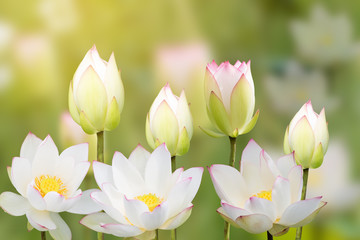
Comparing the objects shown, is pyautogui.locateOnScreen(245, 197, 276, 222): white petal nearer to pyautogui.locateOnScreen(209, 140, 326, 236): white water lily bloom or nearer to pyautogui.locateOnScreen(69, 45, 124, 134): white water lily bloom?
pyautogui.locateOnScreen(209, 140, 326, 236): white water lily bloom

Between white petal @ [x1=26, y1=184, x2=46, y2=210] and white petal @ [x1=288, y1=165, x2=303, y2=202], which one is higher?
white petal @ [x1=288, y1=165, x2=303, y2=202]

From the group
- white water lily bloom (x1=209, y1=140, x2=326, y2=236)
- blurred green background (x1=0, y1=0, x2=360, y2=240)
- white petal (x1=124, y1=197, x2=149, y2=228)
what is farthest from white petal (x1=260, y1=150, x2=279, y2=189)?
blurred green background (x1=0, y1=0, x2=360, y2=240)

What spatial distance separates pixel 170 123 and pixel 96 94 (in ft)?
0.21

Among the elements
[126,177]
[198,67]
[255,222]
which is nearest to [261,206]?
[255,222]

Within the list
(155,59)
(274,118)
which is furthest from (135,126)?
(274,118)

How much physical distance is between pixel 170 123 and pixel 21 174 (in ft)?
0.42

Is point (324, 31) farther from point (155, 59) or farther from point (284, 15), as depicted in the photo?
point (155, 59)

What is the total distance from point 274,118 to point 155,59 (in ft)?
0.67

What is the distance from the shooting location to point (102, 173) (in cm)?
47

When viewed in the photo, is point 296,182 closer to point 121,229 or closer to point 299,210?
point 299,210

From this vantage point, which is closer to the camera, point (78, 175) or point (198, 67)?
point (78, 175)

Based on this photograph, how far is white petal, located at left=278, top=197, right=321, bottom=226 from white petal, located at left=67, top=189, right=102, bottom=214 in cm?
15

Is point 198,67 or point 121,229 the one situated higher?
point 198,67

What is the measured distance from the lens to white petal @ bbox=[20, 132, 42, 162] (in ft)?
1.66
